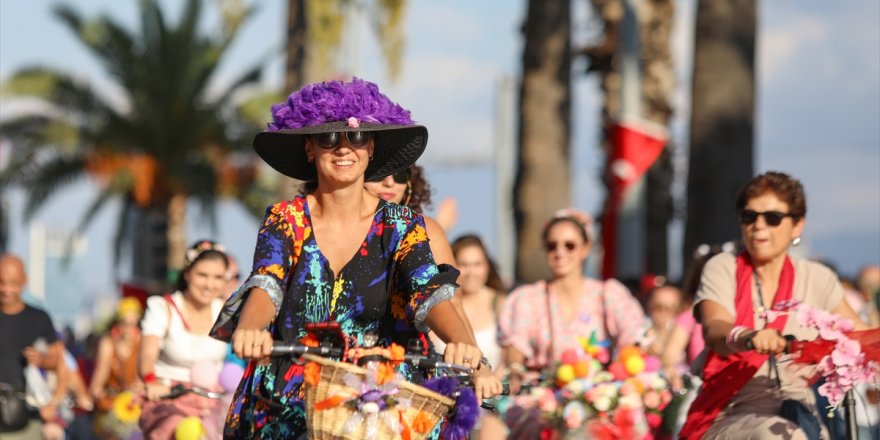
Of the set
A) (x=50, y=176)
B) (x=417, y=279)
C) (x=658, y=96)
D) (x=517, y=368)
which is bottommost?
(x=517, y=368)

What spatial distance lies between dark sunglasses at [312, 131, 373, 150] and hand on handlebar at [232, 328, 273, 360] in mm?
884

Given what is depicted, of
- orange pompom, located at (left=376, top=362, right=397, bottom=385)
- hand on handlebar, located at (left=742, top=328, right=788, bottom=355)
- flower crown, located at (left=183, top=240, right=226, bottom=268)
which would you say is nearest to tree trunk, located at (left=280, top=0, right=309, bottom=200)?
flower crown, located at (left=183, top=240, right=226, bottom=268)

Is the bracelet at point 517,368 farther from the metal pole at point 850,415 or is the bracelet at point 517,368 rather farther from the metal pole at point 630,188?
the metal pole at point 630,188

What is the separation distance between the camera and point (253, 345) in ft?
18.5

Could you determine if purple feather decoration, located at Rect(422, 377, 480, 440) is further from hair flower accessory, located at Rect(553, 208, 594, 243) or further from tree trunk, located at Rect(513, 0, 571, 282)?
tree trunk, located at Rect(513, 0, 571, 282)

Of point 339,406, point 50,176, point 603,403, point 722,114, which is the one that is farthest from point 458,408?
point 50,176

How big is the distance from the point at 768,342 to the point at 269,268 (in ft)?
7.41

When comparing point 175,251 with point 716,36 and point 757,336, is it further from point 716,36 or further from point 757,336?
point 757,336

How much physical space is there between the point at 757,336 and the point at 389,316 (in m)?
1.77

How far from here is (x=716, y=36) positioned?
14.6 m

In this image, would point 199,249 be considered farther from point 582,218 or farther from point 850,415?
point 850,415

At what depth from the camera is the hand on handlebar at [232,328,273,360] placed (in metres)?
5.62

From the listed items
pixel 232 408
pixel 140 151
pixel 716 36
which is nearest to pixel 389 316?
pixel 232 408

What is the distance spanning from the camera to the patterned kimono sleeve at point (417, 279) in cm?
607
